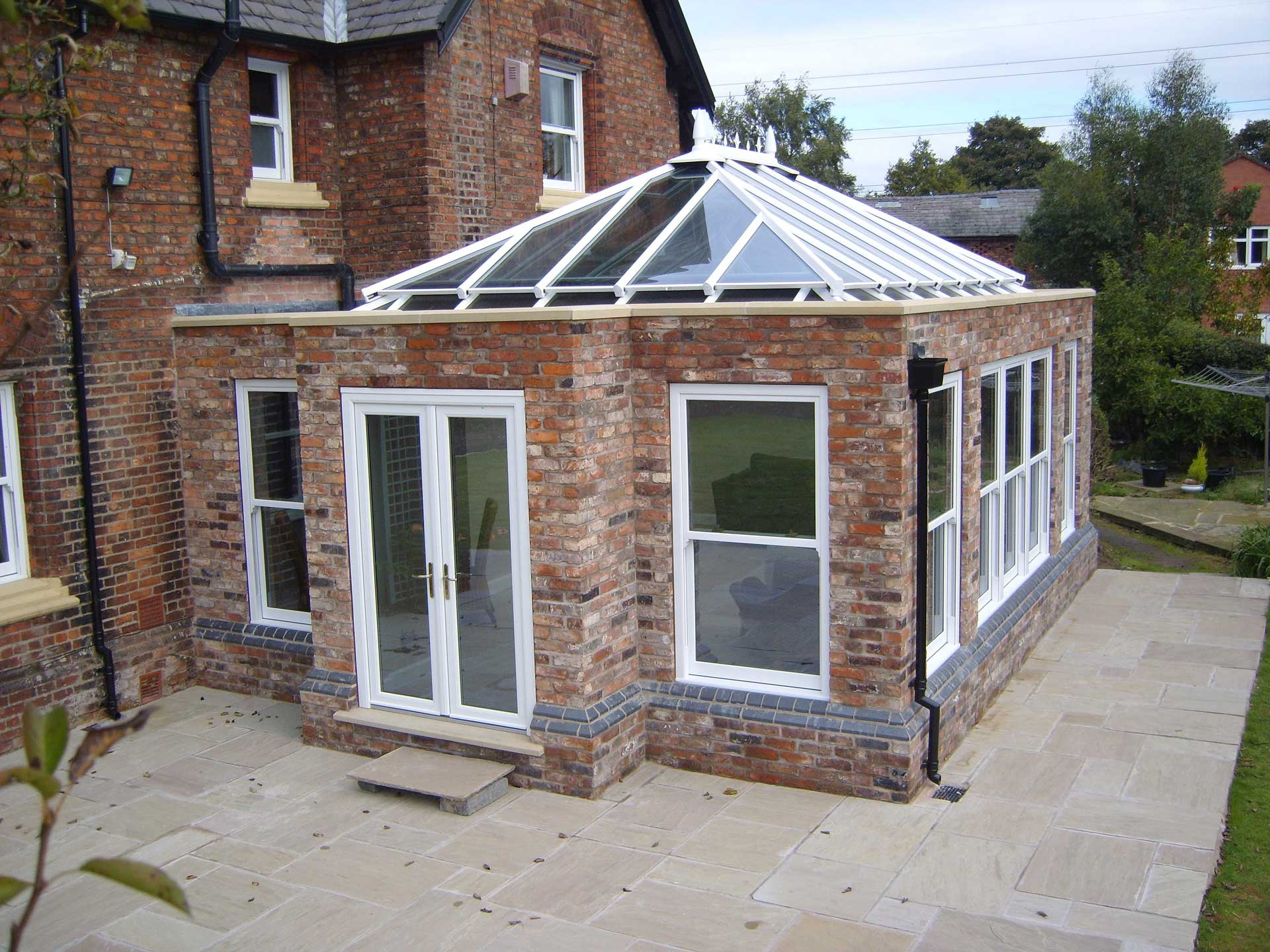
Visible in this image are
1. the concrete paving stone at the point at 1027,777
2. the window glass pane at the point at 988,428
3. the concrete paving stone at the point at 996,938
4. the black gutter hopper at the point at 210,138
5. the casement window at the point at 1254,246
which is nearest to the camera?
the concrete paving stone at the point at 996,938

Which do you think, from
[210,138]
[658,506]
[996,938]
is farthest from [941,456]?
[210,138]

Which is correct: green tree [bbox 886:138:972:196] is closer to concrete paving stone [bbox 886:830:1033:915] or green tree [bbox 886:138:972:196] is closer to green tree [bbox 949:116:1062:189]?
green tree [bbox 949:116:1062:189]

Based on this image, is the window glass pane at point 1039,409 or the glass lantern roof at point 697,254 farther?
the window glass pane at point 1039,409

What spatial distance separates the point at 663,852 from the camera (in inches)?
250

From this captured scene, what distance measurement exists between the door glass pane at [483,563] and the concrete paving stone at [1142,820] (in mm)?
3424

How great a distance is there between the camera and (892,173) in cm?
5284

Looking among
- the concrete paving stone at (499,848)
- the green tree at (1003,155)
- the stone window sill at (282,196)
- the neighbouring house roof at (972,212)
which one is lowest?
the concrete paving stone at (499,848)

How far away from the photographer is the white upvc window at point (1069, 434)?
11.4 m

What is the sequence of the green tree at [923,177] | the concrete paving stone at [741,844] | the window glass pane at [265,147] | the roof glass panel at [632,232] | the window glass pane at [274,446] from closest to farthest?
the concrete paving stone at [741,844] < the roof glass panel at [632,232] < the window glass pane at [274,446] < the window glass pane at [265,147] < the green tree at [923,177]

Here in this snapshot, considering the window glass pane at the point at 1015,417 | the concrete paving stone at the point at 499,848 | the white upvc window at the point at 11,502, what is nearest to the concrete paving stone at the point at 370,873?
the concrete paving stone at the point at 499,848

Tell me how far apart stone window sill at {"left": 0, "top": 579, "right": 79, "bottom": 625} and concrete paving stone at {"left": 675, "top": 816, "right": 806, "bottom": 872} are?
192 inches

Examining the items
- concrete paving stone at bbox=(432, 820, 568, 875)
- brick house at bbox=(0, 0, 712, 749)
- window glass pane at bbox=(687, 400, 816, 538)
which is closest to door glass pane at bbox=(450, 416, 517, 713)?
concrete paving stone at bbox=(432, 820, 568, 875)

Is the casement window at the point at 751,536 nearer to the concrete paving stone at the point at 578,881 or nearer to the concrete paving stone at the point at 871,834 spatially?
the concrete paving stone at the point at 871,834

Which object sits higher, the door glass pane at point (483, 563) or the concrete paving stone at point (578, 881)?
the door glass pane at point (483, 563)
